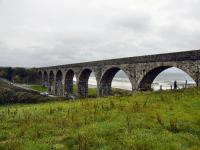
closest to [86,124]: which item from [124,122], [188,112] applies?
[124,122]

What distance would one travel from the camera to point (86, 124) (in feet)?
39.3

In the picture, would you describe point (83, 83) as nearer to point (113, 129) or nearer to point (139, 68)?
point (139, 68)

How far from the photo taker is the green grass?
30.2ft

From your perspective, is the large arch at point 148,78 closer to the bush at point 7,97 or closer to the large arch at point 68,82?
the bush at point 7,97

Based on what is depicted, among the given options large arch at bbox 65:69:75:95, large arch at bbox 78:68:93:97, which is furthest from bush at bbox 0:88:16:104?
large arch at bbox 65:69:75:95

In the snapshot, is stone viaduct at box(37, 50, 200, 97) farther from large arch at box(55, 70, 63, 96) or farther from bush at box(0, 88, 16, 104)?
large arch at box(55, 70, 63, 96)

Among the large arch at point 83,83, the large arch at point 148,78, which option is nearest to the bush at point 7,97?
the large arch at point 83,83

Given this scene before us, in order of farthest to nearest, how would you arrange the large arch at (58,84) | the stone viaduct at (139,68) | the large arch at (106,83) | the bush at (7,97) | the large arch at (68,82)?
the large arch at (58,84), the large arch at (68,82), the large arch at (106,83), the bush at (7,97), the stone viaduct at (139,68)

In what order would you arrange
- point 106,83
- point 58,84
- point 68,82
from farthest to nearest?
1. point 58,84
2. point 68,82
3. point 106,83

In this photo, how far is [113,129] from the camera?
1086 centimetres

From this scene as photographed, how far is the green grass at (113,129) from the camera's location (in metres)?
9.22

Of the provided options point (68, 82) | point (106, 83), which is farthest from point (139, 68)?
point (68, 82)

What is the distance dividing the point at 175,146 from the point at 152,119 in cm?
360

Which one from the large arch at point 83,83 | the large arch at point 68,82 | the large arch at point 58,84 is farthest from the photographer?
the large arch at point 58,84
